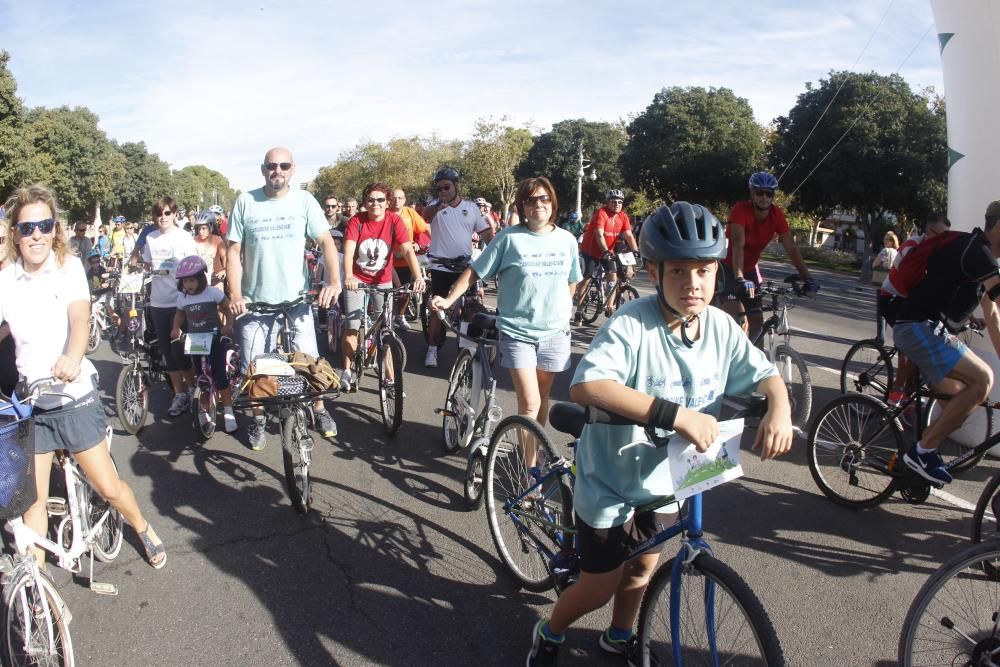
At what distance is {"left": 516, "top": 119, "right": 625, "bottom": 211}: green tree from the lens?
207ft

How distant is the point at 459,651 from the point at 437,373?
5521 mm

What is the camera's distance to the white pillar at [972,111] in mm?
5898

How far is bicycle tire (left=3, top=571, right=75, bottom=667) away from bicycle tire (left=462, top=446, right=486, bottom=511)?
7.16 feet

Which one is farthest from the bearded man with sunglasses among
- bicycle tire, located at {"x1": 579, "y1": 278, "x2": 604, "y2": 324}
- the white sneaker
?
bicycle tire, located at {"x1": 579, "y1": 278, "x2": 604, "y2": 324}

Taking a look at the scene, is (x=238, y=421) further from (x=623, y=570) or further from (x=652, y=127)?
(x=652, y=127)

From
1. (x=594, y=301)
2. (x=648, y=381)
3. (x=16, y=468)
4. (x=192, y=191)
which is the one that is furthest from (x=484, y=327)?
(x=192, y=191)

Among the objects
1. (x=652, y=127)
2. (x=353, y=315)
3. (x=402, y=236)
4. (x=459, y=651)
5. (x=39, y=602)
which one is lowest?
(x=459, y=651)

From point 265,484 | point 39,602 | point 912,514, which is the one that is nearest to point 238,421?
point 265,484

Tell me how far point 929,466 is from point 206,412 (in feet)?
17.2

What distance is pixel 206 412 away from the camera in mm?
5938

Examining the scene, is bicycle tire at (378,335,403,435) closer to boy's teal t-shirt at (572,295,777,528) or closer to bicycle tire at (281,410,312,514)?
bicycle tire at (281,410,312,514)

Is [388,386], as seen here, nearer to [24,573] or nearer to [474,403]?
[474,403]

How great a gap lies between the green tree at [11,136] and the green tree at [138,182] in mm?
39977

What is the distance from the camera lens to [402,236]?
7.07 m
